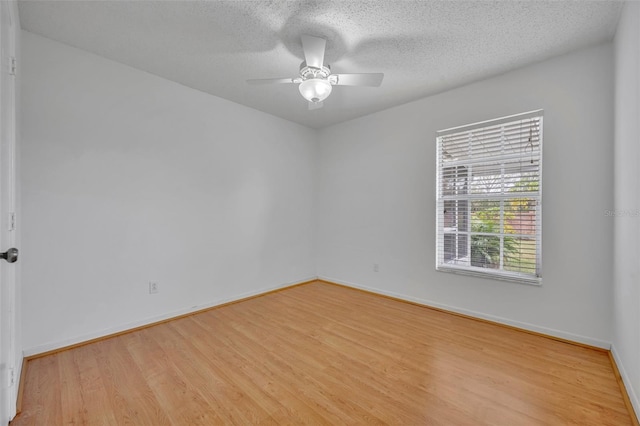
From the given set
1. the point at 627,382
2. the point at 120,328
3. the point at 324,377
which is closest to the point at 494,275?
the point at 627,382

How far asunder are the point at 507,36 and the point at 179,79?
3.15m

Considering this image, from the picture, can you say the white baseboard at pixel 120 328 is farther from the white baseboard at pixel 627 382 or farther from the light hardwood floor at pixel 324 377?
the white baseboard at pixel 627 382

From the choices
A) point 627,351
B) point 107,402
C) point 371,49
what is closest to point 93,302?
point 107,402

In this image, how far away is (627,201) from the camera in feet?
6.14

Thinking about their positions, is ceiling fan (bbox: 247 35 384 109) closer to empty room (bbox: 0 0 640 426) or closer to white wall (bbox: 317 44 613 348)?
empty room (bbox: 0 0 640 426)

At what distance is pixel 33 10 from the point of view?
1.98 meters

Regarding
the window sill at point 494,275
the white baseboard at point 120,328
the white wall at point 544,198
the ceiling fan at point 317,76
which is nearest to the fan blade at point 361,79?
the ceiling fan at point 317,76

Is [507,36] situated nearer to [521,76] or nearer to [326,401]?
[521,76]

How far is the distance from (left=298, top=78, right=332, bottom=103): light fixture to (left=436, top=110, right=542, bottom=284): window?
5.89ft

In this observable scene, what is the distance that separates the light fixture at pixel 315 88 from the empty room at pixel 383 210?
0.02 meters

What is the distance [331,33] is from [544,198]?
8.10 ft

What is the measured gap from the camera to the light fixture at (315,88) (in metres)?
2.20

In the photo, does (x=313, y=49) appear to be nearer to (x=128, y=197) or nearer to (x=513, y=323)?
(x=128, y=197)

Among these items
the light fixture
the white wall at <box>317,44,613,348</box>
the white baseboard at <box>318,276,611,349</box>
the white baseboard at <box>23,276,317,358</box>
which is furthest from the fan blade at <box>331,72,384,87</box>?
the white baseboard at <box>23,276,317,358</box>
